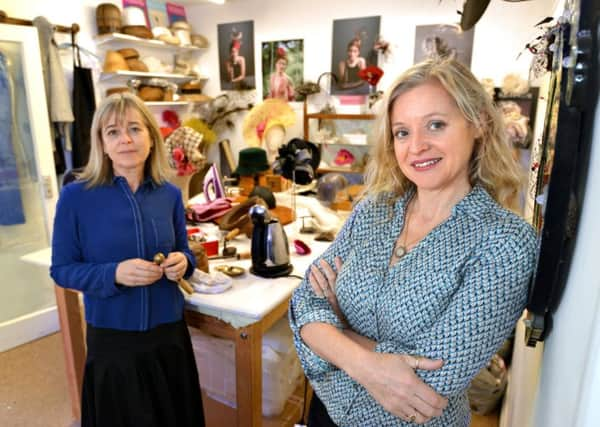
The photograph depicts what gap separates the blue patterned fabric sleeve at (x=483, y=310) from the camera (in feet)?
2.57

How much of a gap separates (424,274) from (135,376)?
3.52 ft

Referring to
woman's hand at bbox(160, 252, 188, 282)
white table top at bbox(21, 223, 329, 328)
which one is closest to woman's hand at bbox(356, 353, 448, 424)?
white table top at bbox(21, 223, 329, 328)

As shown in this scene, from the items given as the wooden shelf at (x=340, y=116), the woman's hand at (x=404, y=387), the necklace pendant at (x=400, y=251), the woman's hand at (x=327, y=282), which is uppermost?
the wooden shelf at (x=340, y=116)

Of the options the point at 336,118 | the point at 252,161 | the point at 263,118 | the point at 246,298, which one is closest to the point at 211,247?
the point at 246,298

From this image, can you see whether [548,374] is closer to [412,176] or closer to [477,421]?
[412,176]

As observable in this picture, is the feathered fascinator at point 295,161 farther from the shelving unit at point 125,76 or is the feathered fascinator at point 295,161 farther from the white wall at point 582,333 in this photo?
the shelving unit at point 125,76

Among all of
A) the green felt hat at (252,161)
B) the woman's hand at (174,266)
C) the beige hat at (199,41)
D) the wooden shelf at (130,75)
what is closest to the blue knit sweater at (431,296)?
the woman's hand at (174,266)

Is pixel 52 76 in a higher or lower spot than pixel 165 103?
higher

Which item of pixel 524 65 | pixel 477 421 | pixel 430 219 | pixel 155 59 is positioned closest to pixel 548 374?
pixel 430 219

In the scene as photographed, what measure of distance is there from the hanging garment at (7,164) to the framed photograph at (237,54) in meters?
2.40

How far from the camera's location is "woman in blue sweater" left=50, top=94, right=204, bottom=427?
4.42 feet

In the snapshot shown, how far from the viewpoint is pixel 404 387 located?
0.81 m

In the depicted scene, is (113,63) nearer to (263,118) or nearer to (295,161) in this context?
(263,118)

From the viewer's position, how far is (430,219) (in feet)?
3.27
